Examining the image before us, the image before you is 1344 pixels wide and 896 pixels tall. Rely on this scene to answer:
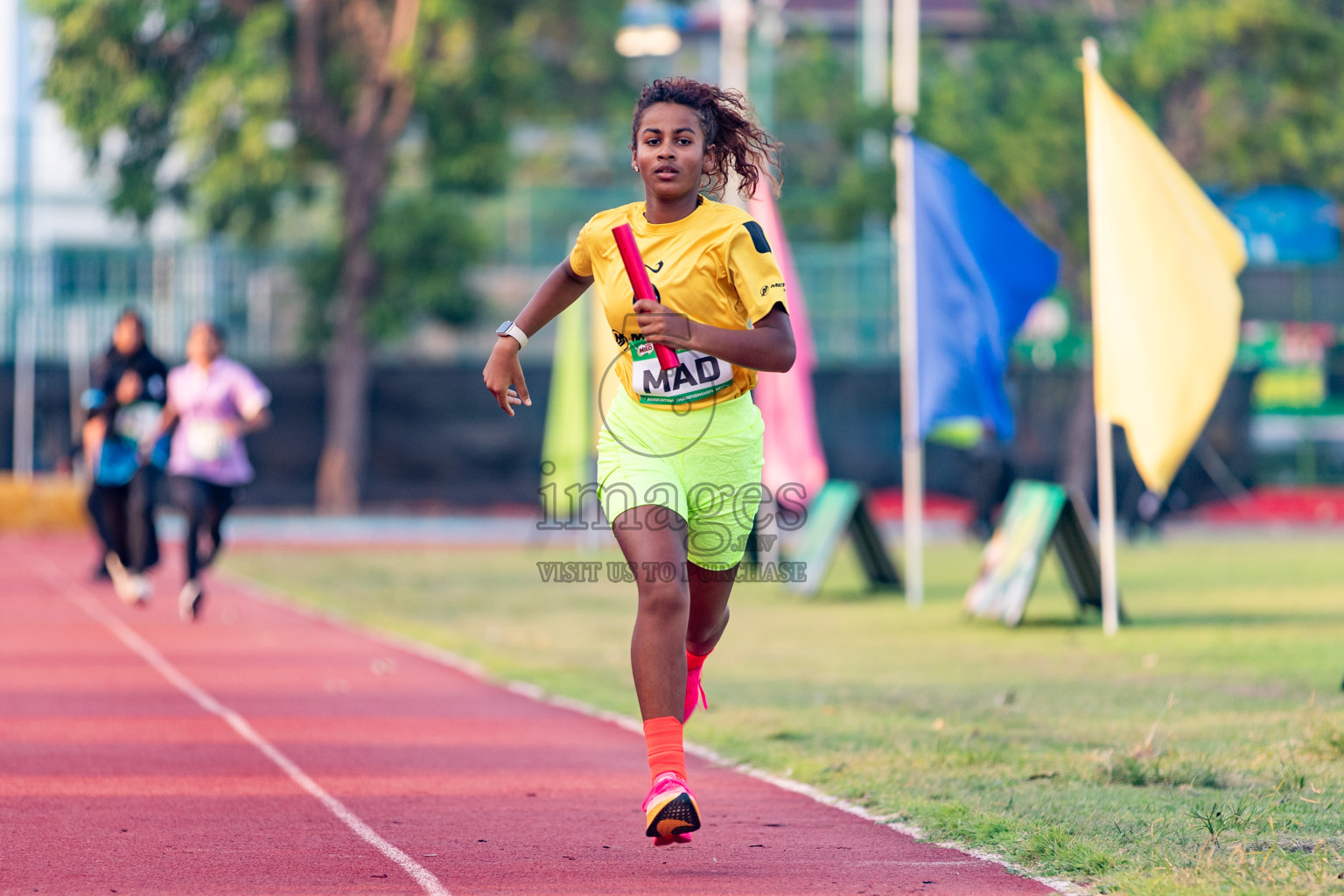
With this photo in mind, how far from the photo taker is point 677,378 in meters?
5.63

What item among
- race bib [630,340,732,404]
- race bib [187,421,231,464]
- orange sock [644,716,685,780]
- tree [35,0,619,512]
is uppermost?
tree [35,0,619,512]

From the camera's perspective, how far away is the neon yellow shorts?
5605mm

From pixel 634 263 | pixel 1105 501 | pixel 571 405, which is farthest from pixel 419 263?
pixel 634 263

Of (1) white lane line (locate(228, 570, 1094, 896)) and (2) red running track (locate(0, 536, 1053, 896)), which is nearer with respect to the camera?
(2) red running track (locate(0, 536, 1053, 896))

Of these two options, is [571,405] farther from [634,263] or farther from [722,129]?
[634,263]

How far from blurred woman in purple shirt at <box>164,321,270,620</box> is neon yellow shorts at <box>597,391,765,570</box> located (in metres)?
7.57

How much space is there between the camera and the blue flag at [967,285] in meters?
14.3

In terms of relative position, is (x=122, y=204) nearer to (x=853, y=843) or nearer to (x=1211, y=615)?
(x=1211, y=615)

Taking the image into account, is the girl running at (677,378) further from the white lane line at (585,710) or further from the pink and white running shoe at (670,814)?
the white lane line at (585,710)

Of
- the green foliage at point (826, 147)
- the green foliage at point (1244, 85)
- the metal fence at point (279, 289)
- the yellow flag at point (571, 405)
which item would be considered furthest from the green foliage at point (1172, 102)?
the yellow flag at point (571, 405)

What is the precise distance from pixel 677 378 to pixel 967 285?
924 centimetres

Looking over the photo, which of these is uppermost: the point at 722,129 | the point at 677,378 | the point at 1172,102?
the point at 1172,102

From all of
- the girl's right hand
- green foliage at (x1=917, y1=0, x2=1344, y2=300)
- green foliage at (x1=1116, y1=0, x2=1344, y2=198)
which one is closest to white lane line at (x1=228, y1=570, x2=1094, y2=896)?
the girl's right hand

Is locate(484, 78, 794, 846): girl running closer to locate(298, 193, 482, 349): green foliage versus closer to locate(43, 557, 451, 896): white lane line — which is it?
locate(43, 557, 451, 896): white lane line
